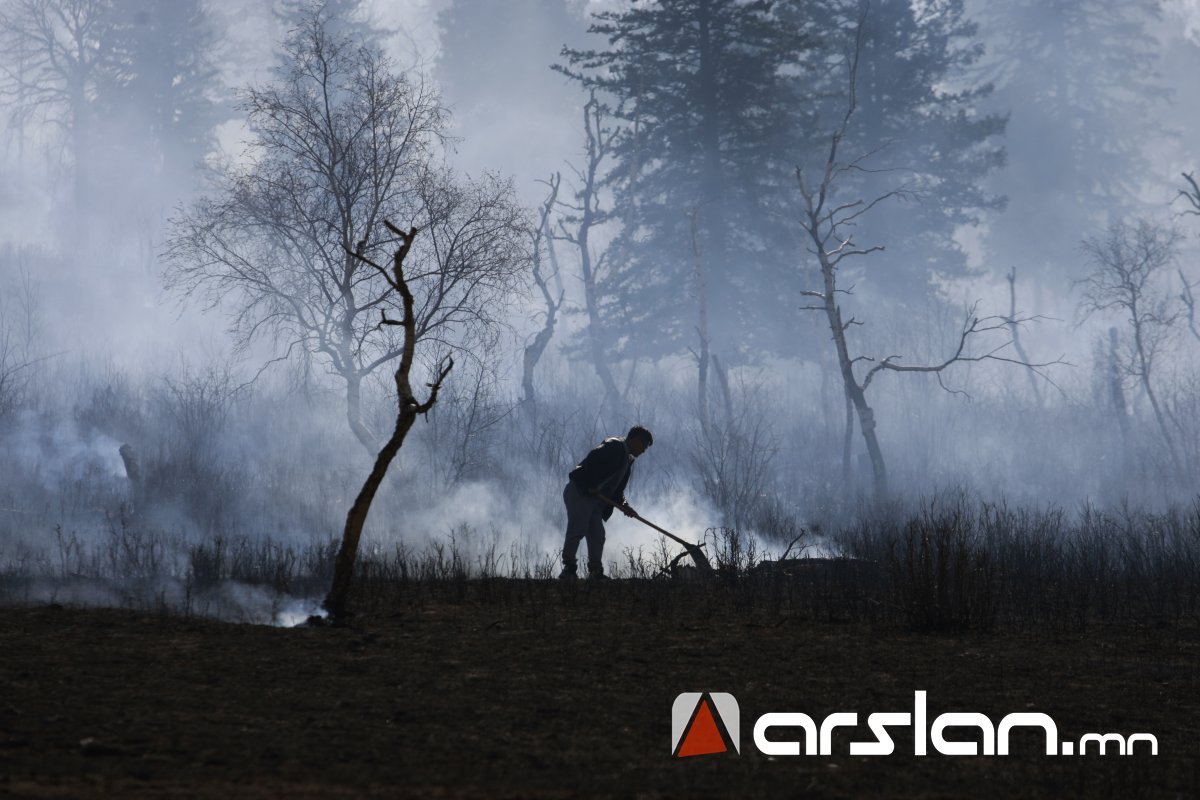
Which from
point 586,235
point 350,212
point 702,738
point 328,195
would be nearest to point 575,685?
point 702,738

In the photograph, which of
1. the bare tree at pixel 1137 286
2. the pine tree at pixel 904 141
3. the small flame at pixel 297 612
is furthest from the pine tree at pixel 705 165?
the small flame at pixel 297 612

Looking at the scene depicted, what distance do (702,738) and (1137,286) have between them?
30.8 metres

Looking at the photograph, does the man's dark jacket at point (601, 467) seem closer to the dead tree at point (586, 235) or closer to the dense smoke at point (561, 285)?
the dense smoke at point (561, 285)

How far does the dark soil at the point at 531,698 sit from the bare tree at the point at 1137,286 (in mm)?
20046

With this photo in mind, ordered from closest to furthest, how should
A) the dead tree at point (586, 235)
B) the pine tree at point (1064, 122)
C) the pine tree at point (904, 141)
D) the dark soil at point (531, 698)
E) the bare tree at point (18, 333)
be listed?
the dark soil at point (531, 698)
the bare tree at point (18, 333)
the dead tree at point (586, 235)
the pine tree at point (904, 141)
the pine tree at point (1064, 122)

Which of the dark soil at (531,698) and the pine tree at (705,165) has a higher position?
the pine tree at (705,165)

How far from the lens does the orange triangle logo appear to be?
539 centimetres

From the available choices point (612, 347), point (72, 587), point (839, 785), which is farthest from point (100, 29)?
point (839, 785)

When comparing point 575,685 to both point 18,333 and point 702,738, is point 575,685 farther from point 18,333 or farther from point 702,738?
point 18,333

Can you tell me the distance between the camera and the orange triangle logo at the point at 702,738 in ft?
17.7

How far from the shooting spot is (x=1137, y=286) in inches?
1272

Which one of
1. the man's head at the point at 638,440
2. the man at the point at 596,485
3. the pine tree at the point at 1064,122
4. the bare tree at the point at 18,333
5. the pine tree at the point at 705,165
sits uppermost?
the pine tree at the point at 1064,122

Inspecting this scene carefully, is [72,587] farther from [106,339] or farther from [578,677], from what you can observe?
[106,339]

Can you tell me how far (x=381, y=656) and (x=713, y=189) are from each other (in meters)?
26.1
